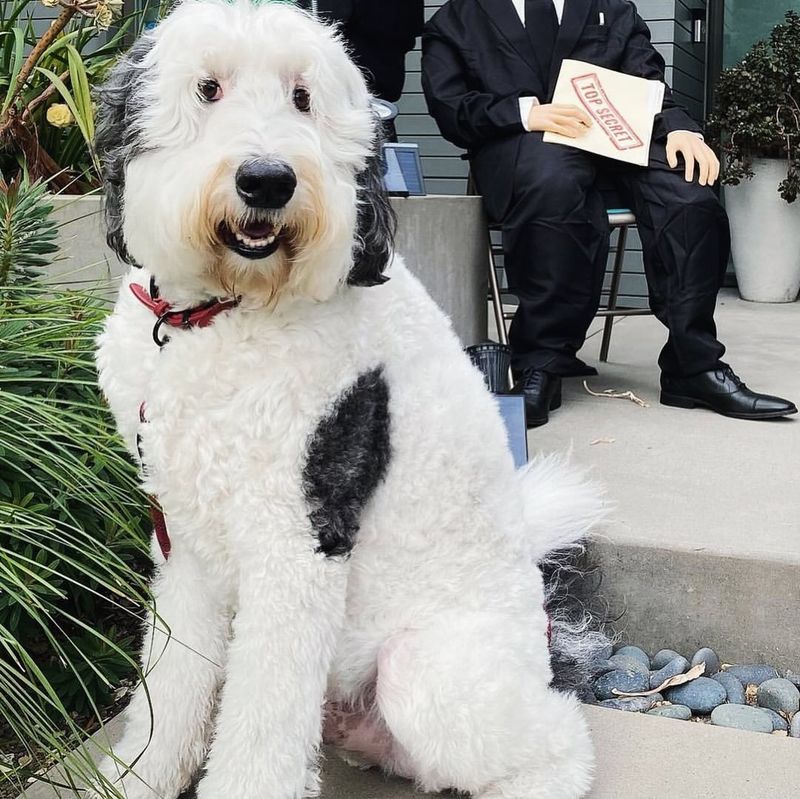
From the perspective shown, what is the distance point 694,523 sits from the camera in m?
2.77

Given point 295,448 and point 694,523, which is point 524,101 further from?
point 295,448

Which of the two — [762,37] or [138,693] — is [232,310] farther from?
[762,37]

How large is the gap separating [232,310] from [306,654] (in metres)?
0.58

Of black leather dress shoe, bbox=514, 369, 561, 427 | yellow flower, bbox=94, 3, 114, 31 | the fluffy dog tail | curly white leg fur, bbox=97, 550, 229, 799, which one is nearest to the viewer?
curly white leg fur, bbox=97, 550, 229, 799

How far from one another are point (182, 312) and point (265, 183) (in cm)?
34

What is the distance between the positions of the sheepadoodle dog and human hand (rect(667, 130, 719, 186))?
241cm

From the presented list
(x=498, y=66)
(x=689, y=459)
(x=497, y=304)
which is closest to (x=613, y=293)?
(x=497, y=304)

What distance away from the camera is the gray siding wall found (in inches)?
252

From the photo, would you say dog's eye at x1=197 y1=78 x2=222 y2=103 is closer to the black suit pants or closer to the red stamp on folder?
the black suit pants

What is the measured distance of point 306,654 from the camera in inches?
63.3

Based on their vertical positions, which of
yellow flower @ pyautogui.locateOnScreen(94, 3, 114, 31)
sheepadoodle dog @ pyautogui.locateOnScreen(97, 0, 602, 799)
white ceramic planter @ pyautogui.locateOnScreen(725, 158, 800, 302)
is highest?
yellow flower @ pyautogui.locateOnScreen(94, 3, 114, 31)

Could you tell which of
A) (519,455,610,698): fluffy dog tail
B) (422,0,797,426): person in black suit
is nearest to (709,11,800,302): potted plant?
(422,0,797,426): person in black suit

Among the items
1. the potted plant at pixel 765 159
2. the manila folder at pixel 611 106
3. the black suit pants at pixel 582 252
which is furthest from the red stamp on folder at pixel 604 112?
the potted plant at pixel 765 159

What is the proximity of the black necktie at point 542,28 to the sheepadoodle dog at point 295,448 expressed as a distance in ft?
8.83
